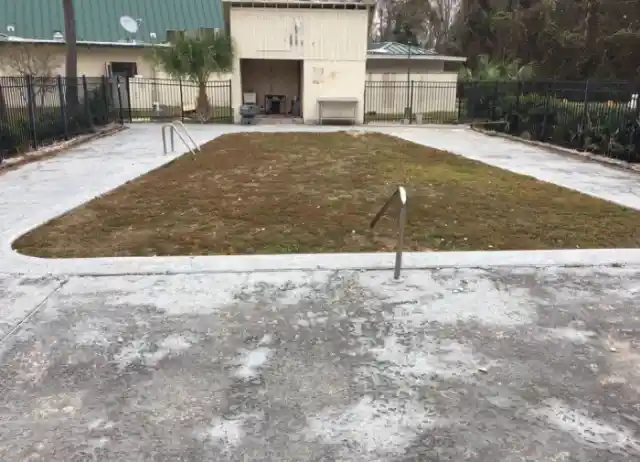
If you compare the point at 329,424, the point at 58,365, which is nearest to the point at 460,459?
the point at 329,424

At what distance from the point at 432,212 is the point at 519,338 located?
12.6ft

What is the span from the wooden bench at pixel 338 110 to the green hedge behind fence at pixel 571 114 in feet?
17.4

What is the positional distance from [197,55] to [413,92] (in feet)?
35.7

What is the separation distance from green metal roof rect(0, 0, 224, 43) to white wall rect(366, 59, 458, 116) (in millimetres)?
10341

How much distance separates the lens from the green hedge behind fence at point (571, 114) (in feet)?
41.9

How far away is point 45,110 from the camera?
1448cm

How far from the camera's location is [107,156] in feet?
43.7

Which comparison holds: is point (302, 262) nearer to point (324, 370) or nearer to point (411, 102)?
point (324, 370)

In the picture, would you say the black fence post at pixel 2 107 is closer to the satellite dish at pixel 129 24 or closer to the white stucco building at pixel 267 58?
the white stucco building at pixel 267 58

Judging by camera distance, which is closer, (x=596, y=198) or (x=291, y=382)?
(x=291, y=382)

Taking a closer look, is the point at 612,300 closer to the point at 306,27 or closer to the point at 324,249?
the point at 324,249

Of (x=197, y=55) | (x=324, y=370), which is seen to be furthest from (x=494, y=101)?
(x=324, y=370)

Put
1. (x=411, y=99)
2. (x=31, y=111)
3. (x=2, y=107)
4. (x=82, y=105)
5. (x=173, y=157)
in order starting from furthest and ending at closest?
(x=411, y=99), (x=82, y=105), (x=31, y=111), (x=173, y=157), (x=2, y=107)

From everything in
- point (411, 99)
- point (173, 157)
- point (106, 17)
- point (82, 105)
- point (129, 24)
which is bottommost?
point (173, 157)
